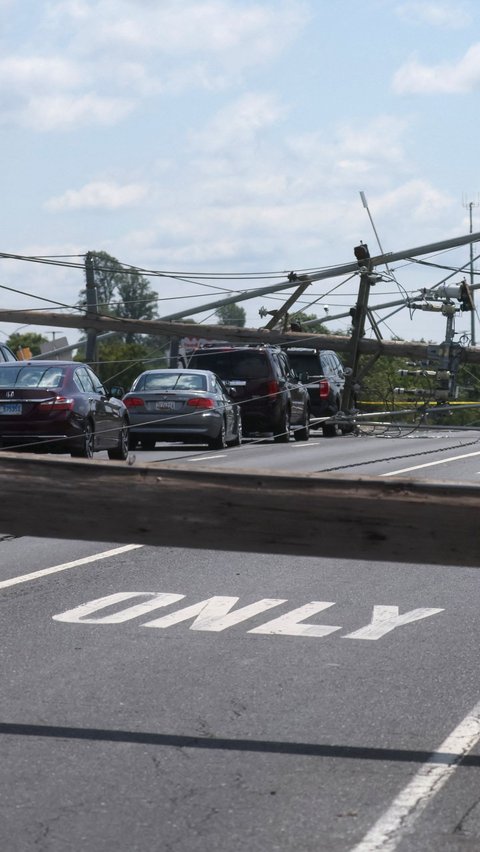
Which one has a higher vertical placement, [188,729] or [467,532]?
[467,532]

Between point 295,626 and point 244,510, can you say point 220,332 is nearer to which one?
point 295,626

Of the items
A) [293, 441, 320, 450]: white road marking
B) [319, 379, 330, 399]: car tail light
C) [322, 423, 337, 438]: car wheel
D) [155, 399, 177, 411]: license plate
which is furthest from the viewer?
[322, 423, 337, 438]: car wheel

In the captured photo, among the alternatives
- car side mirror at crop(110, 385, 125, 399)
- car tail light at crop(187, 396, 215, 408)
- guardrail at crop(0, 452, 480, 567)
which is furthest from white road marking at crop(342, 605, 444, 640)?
car tail light at crop(187, 396, 215, 408)

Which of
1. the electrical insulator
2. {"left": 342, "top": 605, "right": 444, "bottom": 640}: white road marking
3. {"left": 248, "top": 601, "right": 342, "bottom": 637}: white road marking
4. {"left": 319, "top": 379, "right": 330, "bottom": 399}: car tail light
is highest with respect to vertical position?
the electrical insulator

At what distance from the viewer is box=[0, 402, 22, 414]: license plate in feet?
71.7

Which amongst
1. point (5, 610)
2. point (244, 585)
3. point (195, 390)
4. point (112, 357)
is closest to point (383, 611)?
point (244, 585)

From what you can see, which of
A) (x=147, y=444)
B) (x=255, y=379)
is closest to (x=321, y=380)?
(x=255, y=379)

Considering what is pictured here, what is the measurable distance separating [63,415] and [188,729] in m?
16.0

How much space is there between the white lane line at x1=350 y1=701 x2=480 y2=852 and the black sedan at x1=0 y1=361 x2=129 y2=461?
15.4m

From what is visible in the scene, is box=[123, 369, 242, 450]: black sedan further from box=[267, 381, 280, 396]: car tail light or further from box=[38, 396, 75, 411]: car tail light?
box=[38, 396, 75, 411]: car tail light

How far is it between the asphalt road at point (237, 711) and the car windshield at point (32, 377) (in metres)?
11.6

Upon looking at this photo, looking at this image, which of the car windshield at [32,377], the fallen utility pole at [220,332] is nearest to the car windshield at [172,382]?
the car windshield at [32,377]

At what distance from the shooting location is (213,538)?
613 cm

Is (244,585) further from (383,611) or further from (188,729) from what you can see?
(188,729)
